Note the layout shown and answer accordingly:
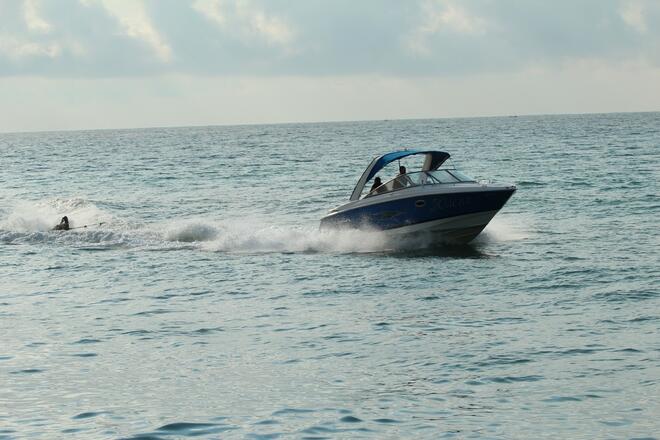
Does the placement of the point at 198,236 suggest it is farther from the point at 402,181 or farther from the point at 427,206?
the point at 427,206

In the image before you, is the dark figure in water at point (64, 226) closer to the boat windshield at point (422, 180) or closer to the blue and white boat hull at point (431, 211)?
the blue and white boat hull at point (431, 211)

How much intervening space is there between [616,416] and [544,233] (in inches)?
733

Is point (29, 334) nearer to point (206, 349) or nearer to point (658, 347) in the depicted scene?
point (206, 349)

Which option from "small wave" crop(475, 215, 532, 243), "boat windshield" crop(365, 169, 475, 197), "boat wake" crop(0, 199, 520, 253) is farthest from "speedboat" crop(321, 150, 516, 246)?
"small wave" crop(475, 215, 532, 243)

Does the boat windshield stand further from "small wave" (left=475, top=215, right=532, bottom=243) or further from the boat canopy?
"small wave" (left=475, top=215, right=532, bottom=243)

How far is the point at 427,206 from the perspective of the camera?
27062mm

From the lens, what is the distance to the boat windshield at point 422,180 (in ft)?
89.7

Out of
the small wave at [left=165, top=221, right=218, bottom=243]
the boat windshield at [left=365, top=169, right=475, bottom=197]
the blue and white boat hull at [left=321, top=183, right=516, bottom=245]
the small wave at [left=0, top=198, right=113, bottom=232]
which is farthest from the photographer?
the small wave at [left=0, top=198, right=113, bottom=232]

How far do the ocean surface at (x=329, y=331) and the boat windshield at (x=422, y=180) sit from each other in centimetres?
160

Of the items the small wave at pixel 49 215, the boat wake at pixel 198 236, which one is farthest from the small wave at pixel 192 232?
the small wave at pixel 49 215

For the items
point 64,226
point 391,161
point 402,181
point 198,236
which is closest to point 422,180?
point 402,181

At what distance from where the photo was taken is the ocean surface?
12117 millimetres

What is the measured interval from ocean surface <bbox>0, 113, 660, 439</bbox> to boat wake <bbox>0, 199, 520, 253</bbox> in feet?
0.30

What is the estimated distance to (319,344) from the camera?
16.0m
